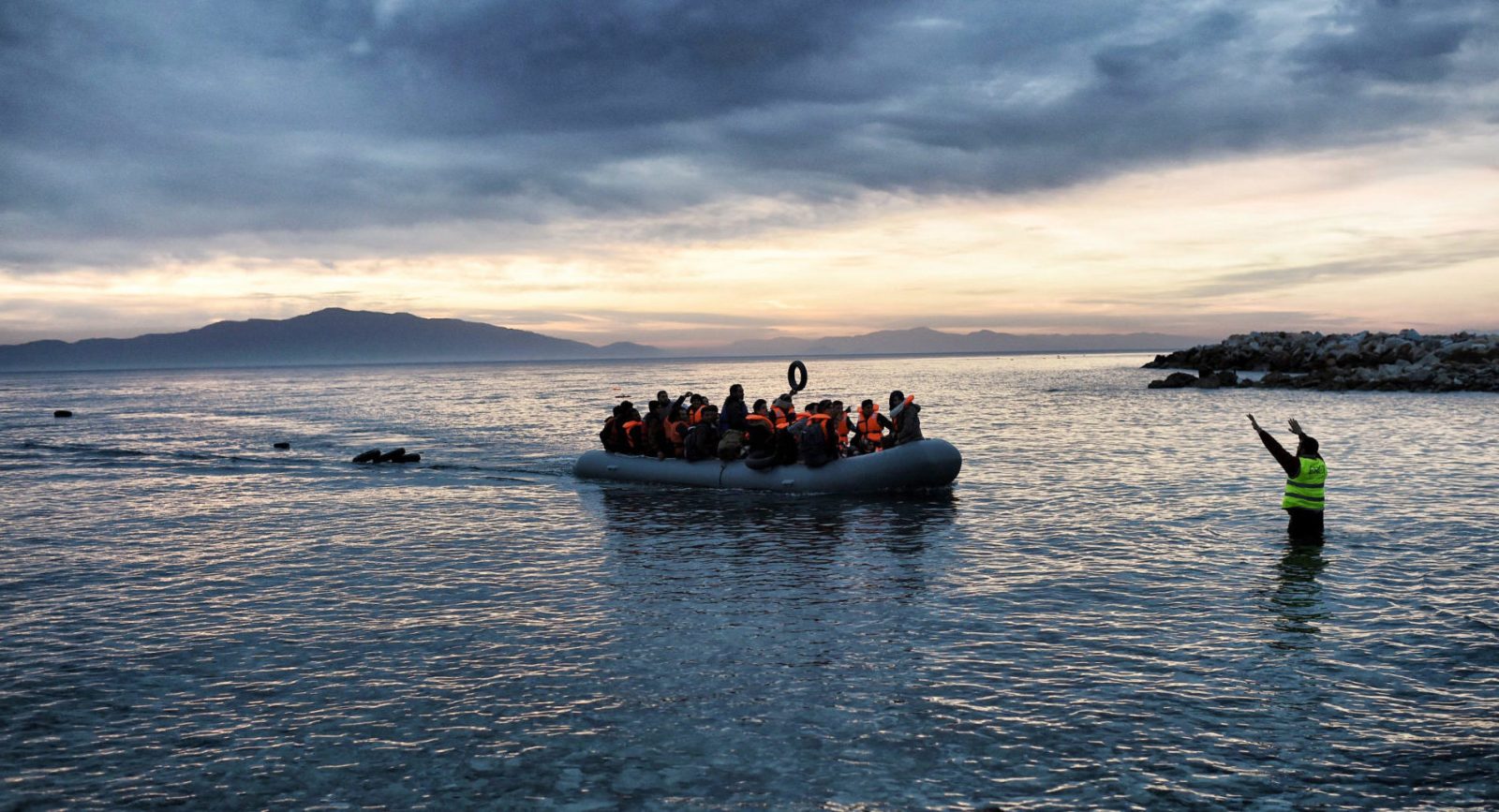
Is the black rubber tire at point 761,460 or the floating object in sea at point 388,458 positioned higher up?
the black rubber tire at point 761,460

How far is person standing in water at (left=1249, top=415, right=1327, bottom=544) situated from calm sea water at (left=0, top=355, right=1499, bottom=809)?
50 centimetres

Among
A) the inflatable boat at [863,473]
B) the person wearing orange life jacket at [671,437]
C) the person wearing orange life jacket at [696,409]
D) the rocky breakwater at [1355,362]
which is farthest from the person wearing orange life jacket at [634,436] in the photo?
the rocky breakwater at [1355,362]

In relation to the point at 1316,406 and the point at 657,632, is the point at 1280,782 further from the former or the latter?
the point at 1316,406

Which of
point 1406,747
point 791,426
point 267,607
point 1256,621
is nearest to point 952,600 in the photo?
point 1256,621

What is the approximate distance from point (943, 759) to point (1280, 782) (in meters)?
2.26

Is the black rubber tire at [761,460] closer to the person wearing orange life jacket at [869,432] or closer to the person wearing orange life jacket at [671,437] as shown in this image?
the person wearing orange life jacket at [869,432]

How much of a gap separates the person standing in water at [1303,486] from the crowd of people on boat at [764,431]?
717 centimetres

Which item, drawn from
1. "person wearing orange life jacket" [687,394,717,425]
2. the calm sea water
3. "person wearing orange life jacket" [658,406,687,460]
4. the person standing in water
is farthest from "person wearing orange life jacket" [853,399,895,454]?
the person standing in water

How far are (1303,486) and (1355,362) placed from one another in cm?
6890

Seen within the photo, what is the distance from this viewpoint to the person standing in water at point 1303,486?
13180mm

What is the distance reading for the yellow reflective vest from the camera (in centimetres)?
1340

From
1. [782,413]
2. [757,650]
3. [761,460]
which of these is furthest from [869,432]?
[757,650]

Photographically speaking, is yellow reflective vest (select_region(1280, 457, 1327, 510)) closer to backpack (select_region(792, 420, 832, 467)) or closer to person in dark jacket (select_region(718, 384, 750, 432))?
backpack (select_region(792, 420, 832, 467))

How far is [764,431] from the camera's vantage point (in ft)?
68.1
